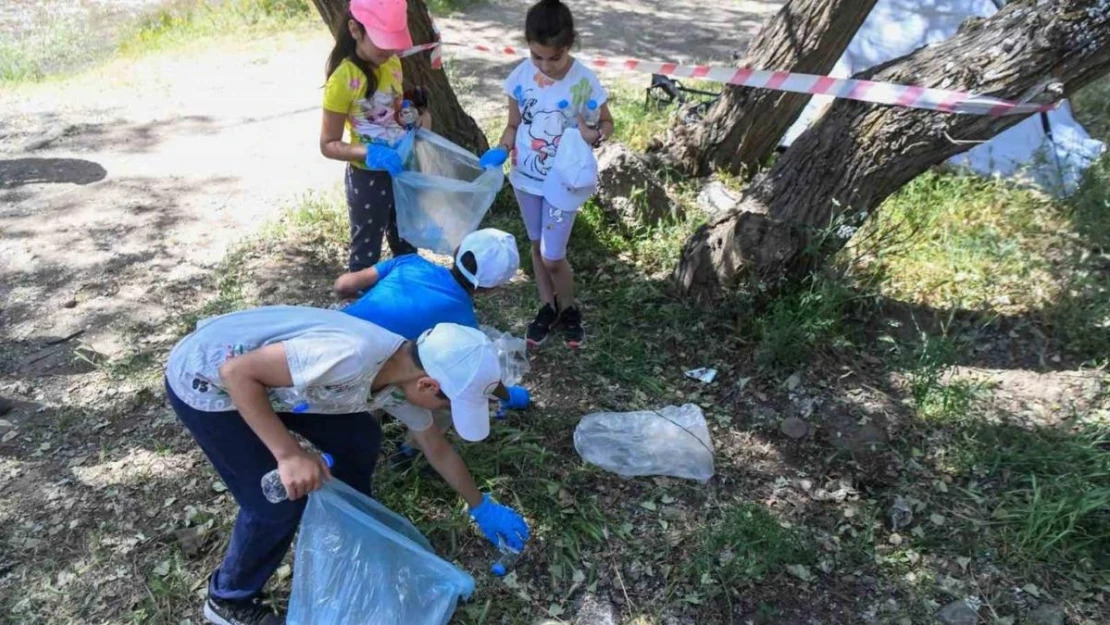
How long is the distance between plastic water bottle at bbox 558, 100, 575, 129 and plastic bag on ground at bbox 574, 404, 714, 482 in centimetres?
110

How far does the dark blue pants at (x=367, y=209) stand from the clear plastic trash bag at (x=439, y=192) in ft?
0.22

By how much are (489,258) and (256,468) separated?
0.78m

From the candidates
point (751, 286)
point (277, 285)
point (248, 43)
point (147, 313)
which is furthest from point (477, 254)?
point (248, 43)

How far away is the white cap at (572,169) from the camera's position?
272cm

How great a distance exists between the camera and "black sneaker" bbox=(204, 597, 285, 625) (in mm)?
2064

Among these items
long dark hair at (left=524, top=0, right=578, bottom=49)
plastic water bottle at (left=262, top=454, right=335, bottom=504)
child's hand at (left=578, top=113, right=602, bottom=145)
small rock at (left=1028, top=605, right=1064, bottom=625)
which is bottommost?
small rock at (left=1028, top=605, right=1064, bottom=625)

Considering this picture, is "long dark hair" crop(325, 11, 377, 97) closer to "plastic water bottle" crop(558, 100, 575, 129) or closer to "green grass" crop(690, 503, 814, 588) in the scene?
"plastic water bottle" crop(558, 100, 575, 129)

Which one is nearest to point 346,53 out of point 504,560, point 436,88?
point 436,88

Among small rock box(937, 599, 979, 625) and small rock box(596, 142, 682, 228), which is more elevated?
small rock box(596, 142, 682, 228)

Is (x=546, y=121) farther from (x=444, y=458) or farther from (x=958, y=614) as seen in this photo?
(x=958, y=614)

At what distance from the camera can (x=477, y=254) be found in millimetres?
1997

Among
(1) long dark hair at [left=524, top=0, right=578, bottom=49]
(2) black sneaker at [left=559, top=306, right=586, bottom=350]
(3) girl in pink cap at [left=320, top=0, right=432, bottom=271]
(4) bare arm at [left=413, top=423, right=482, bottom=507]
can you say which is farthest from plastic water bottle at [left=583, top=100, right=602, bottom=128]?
(4) bare arm at [left=413, top=423, right=482, bottom=507]

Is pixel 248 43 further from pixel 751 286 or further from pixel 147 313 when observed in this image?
pixel 751 286

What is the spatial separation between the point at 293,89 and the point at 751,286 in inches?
200
